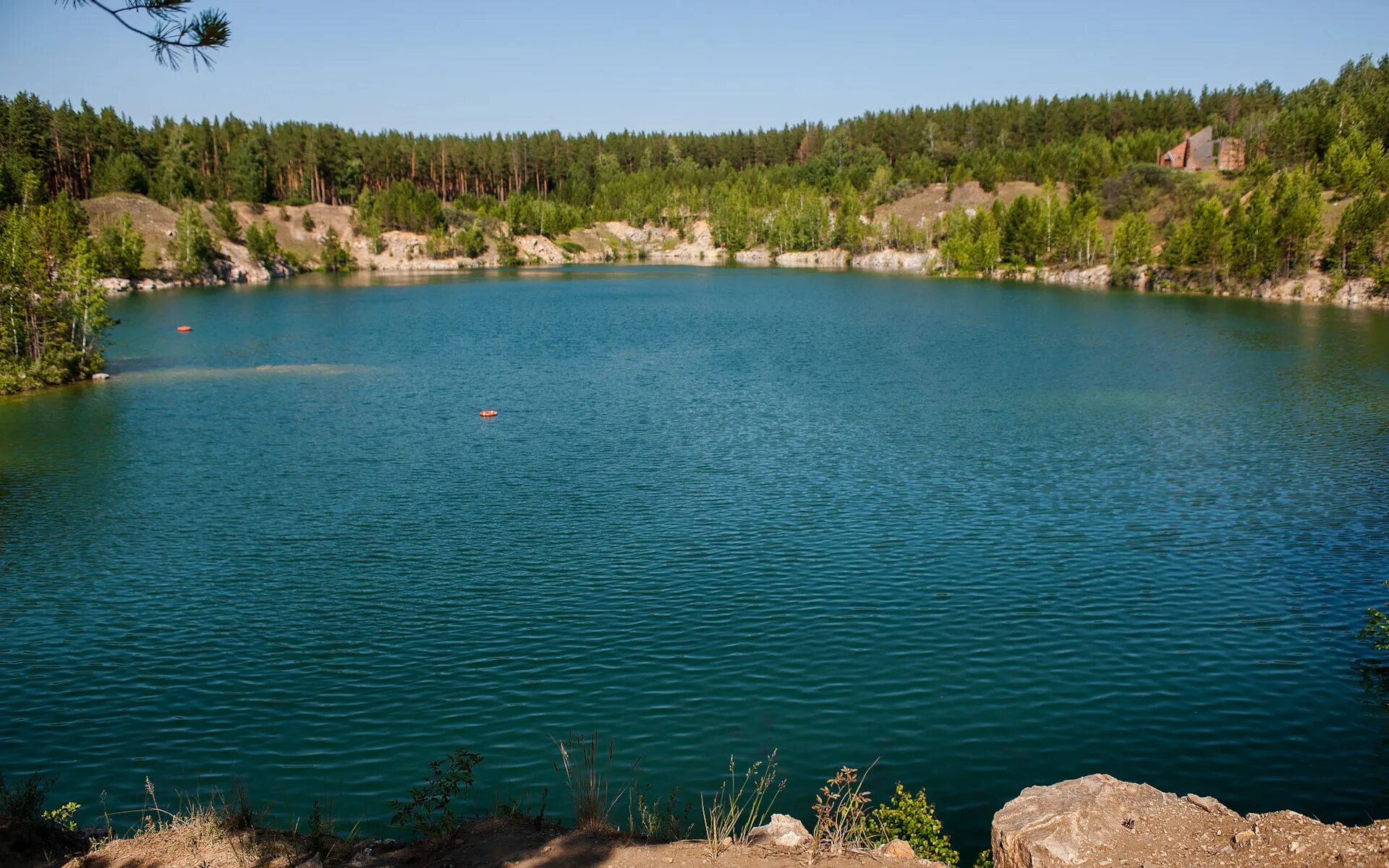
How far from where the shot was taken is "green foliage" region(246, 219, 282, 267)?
6634 inches

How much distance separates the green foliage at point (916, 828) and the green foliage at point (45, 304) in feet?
208

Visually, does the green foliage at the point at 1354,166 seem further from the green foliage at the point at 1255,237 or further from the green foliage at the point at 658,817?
the green foliage at the point at 658,817

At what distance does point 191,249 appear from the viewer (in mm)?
152375

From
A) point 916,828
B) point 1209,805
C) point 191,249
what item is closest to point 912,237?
point 191,249

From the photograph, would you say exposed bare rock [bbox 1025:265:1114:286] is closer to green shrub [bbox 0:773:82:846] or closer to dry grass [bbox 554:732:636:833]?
dry grass [bbox 554:732:636:833]

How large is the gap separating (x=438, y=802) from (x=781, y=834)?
642 centimetres

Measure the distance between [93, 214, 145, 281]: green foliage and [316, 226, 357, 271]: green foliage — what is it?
42.2 meters

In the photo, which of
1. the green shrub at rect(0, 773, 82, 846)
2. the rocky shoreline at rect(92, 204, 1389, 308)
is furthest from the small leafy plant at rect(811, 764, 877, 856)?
the rocky shoreline at rect(92, 204, 1389, 308)

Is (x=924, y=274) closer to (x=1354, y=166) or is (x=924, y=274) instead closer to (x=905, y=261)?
(x=905, y=261)

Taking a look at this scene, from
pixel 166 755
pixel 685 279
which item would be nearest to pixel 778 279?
pixel 685 279

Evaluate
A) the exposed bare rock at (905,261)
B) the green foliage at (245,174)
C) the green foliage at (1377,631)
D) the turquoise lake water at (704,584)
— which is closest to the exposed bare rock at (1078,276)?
the exposed bare rock at (905,261)

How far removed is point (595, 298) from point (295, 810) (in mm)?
112692

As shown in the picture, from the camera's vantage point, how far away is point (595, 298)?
126625mm

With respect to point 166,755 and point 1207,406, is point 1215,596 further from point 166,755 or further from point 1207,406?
point 1207,406
